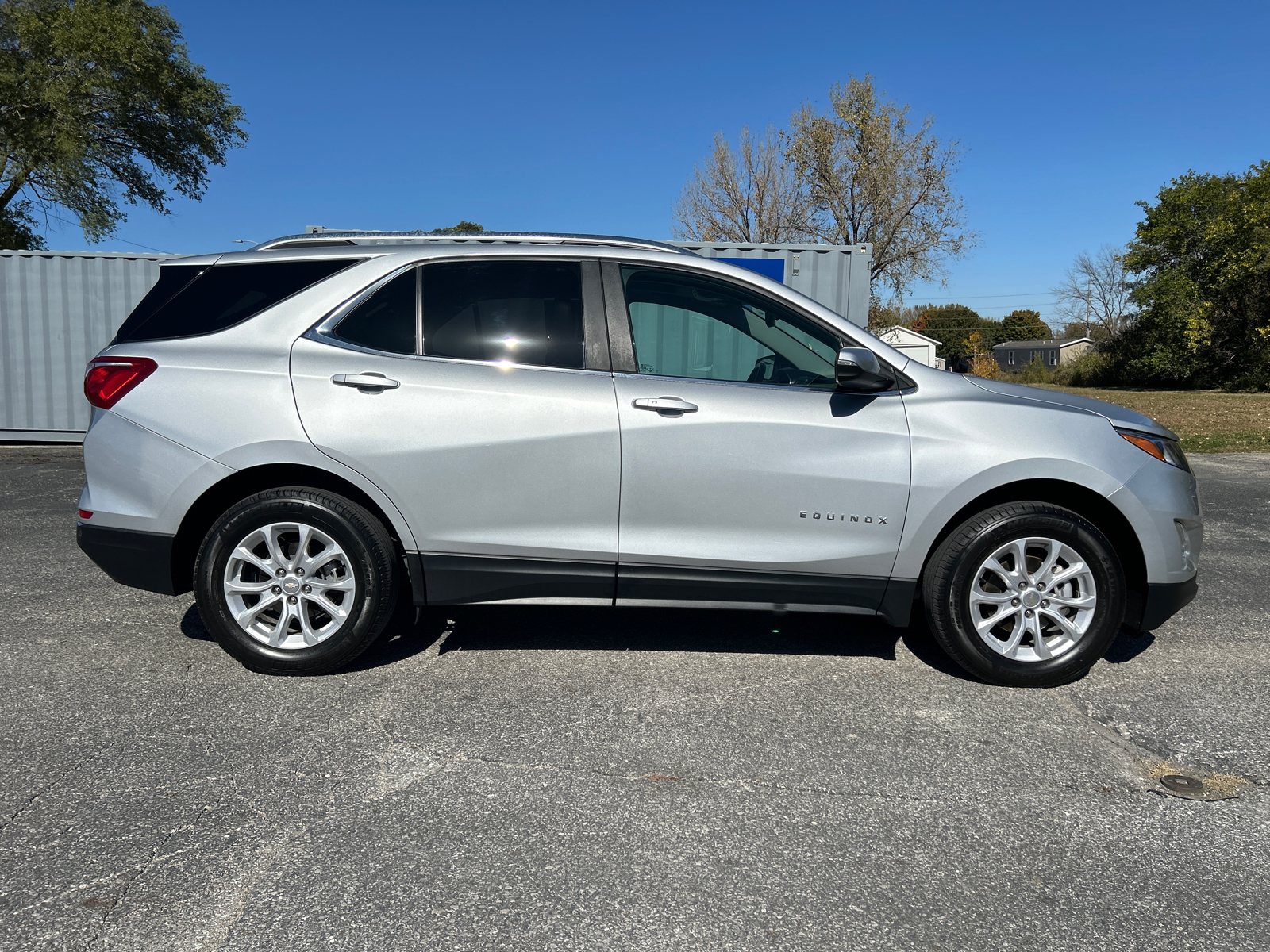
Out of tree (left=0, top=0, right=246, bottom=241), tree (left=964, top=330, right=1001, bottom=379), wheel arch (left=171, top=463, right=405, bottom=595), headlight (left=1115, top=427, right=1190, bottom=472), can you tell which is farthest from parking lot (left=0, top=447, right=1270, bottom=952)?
tree (left=964, top=330, right=1001, bottom=379)

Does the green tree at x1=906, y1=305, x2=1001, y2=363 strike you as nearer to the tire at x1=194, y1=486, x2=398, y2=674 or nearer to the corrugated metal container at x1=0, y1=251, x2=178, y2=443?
the corrugated metal container at x1=0, y1=251, x2=178, y2=443

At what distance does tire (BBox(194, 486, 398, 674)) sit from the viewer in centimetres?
379

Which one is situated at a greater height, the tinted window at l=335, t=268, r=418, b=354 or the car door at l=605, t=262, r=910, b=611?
the tinted window at l=335, t=268, r=418, b=354

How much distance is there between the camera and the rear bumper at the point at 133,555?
3844 millimetres

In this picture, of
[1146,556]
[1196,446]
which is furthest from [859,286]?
[1146,556]

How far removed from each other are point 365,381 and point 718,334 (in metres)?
1.51

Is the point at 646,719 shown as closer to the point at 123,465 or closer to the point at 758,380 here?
the point at 758,380

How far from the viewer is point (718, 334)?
3.90 m

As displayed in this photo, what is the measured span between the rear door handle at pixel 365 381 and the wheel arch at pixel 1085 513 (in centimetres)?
238

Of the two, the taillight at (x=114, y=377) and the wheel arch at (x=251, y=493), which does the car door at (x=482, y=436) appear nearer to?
the wheel arch at (x=251, y=493)

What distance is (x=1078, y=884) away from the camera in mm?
2469

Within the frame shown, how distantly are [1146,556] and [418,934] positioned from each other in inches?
128

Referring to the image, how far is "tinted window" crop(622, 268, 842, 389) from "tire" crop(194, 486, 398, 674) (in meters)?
1.43

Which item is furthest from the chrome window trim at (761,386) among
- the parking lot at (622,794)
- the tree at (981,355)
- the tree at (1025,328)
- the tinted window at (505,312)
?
the tree at (1025,328)
